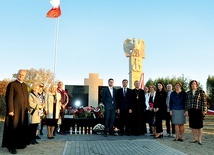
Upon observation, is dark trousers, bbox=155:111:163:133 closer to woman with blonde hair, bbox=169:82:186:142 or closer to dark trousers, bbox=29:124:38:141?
woman with blonde hair, bbox=169:82:186:142

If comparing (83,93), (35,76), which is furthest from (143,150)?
(35,76)

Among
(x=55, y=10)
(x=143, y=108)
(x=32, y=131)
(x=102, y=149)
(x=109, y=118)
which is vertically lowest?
(x=102, y=149)

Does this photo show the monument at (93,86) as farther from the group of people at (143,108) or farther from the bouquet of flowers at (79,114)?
the group of people at (143,108)

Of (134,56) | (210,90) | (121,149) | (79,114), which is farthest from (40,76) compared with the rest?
(121,149)

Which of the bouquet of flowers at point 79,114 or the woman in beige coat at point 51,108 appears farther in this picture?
the bouquet of flowers at point 79,114

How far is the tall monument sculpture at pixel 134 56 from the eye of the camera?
27.3 metres

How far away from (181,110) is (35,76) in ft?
137

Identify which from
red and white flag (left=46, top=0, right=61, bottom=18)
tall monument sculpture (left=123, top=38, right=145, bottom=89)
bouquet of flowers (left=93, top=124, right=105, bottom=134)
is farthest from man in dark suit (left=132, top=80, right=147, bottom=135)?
tall monument sculpture (left=123, top=38, right=145, bottom=89)

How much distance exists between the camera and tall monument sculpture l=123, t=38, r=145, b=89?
89.5 feet

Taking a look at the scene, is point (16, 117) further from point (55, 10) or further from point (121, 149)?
point (55, 10)

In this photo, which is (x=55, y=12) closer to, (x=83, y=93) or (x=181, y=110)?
Answer: (x=83, y=93)

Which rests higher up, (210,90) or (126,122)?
(210,90)

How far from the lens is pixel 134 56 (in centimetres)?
2756

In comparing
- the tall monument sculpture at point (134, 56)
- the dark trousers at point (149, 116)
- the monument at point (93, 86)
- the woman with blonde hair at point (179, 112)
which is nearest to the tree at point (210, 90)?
the tall monument sculpture at point (134, 56)
